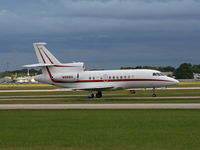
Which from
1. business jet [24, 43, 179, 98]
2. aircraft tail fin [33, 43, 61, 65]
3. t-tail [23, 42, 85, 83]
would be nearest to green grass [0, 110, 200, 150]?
business jet [24, 43, 179, 98]

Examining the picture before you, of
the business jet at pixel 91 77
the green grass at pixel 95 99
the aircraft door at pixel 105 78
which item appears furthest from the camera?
the aircraft door at pixel 105 78

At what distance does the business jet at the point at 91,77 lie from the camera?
5291 cm

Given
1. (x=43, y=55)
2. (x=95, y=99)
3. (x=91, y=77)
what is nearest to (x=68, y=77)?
(x=91, y=77)

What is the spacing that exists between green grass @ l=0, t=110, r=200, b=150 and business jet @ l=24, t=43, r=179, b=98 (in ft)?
89.7

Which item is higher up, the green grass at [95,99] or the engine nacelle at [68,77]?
the engine nacelle at [68,77]

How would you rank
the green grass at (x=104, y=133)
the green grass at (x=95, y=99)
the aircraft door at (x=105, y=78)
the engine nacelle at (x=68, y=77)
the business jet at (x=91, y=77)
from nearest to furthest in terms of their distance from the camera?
the green grass at (x=104, y=133) < the green grass at (x=95, y=99) < the business jet at (x=91, y=77) < the aircraft door at (x=105, y=78) < the engine nacelle at (x=68, y=77)

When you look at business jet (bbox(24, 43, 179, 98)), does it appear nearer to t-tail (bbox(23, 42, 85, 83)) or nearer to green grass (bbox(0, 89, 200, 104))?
t-tail (bbox(23, 42, 85, 83))

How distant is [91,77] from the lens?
54844mm

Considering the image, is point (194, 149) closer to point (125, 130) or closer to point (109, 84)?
point (125, 130)

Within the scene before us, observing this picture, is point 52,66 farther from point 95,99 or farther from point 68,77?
point 95,99

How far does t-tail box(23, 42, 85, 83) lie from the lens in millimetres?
55219

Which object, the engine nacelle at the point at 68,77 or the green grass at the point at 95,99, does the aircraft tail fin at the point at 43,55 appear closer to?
the engine nacelle at the point at 68,77

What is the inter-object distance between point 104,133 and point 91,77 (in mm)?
36104

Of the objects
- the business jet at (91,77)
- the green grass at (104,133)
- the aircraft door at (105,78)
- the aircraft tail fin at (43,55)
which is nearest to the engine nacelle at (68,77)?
the business jet at (91,77)
